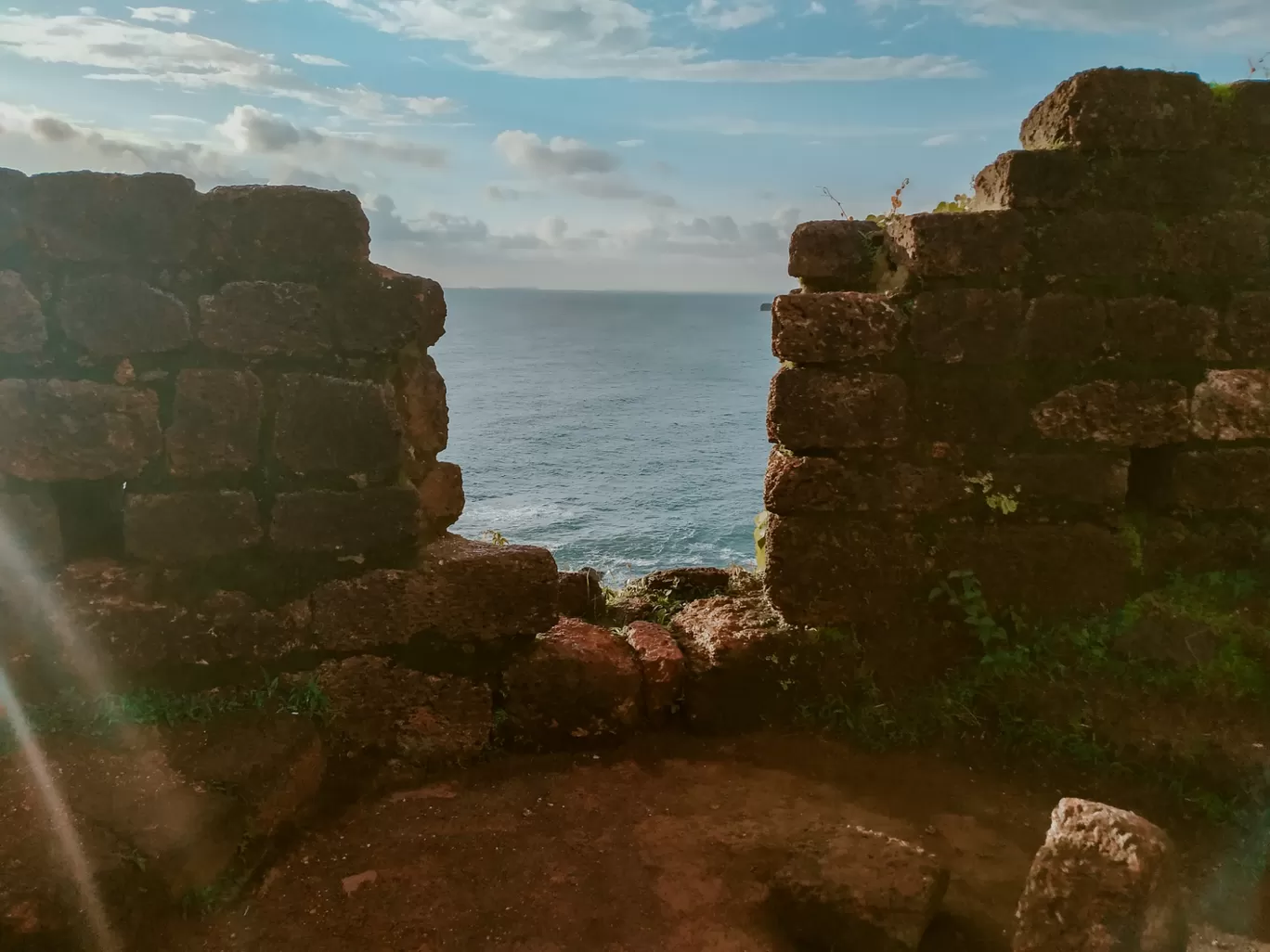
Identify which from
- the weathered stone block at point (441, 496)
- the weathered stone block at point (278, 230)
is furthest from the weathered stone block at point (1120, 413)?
the weathered stone block at point (278, 230)

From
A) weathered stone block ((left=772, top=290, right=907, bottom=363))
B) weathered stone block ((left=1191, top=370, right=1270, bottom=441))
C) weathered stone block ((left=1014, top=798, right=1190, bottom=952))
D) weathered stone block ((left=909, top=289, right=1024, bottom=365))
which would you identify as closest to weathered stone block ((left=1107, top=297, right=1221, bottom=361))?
weathered stone block ((left=1191, top=370, right=1270, bottom=441))

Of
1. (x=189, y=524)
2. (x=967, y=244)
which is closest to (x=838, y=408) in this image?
(x=967, y=244)

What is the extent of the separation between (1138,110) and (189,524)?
173 inches

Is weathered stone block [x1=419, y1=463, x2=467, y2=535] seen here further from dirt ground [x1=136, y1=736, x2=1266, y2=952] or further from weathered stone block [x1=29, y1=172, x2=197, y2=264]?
weathered stone block [x1=29, y1=172, x2=197, y2=264]

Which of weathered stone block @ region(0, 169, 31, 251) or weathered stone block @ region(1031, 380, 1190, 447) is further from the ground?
weathered stone block @ region(0, 169, 31, 251)

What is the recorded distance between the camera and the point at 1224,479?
164 inches

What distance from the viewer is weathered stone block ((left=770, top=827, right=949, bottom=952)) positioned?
2830 millimetres

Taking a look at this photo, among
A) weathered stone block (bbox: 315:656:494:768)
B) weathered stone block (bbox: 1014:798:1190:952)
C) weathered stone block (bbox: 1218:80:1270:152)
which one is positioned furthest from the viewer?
weathered stone block (bbox: 1218:80:1270:152)

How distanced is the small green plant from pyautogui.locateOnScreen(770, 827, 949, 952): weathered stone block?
1760mm

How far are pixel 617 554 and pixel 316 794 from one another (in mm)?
12211

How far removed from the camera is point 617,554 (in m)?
15.8

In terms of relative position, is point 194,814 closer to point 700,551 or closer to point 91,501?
point 91,501

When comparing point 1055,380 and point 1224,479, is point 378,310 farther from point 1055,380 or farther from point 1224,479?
point 1224,479

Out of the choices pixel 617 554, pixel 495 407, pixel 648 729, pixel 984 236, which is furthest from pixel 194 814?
pixel 495 407
